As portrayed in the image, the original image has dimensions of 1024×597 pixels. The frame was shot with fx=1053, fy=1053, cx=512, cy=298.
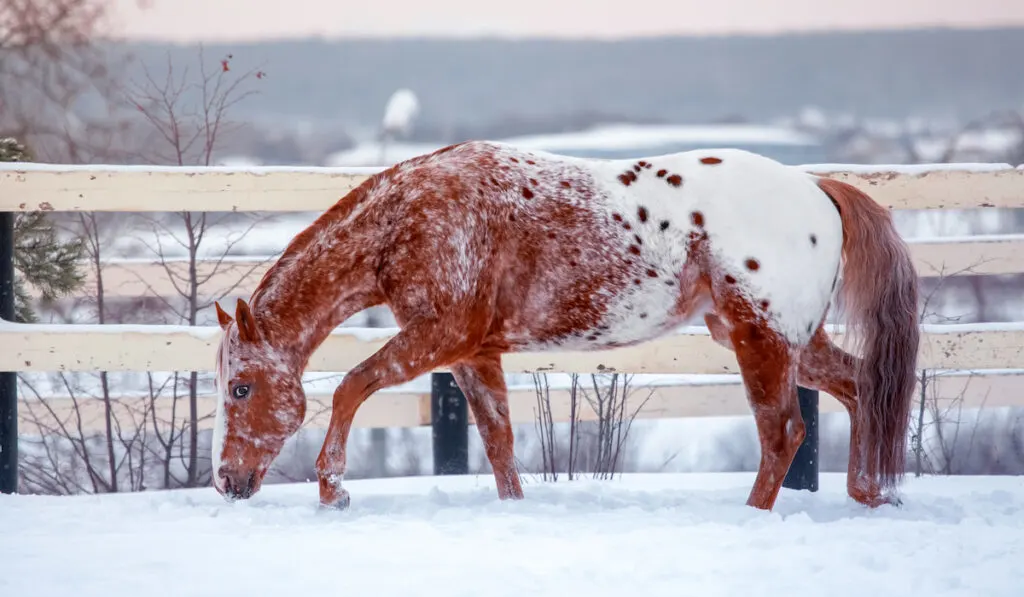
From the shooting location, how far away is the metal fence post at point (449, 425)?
4672 mm

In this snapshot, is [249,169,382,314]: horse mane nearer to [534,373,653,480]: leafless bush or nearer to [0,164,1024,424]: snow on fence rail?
[0,164,1024,424]: snow on fence rail

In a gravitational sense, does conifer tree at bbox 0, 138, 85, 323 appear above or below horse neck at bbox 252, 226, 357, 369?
above

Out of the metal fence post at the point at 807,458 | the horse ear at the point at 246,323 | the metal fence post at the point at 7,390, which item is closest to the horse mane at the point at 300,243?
the horse ear at the point at 246,323

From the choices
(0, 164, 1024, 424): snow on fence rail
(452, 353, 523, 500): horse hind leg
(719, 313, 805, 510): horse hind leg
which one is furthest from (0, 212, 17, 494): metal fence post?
(719, 313, 805, 510): horse hind leg

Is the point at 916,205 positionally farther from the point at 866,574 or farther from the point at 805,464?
the point at 866,574

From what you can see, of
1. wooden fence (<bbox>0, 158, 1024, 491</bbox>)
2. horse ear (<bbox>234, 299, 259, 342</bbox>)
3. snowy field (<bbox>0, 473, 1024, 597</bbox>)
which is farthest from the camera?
wooden fence (<bbox>0, 158, 1024, 491</bbox>)

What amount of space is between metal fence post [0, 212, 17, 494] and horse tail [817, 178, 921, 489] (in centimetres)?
337

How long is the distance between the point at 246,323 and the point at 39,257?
2.07 m

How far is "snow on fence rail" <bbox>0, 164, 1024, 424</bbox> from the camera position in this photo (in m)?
4.30

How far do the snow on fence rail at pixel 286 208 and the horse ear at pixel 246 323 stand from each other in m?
0.82

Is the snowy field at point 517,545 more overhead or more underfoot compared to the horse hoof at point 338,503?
more underfoot

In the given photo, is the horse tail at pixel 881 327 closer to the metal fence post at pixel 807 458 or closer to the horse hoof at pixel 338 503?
the metal fence post at pixel 807 458

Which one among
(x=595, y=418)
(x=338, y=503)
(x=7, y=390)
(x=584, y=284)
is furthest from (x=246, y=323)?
(x=595, y=418)

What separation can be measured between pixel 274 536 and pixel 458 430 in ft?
5.74
